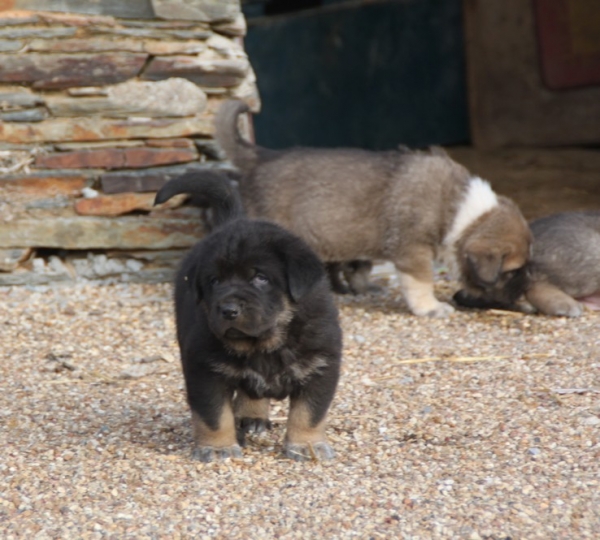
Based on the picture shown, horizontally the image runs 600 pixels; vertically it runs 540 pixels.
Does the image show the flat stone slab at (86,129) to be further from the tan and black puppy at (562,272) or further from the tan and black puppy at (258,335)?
the tan and black puppy at (258,335)

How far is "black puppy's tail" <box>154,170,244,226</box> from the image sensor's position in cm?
492

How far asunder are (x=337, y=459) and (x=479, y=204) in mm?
3083

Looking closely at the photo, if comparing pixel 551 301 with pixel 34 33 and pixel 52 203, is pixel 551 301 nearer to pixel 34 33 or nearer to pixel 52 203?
pixel 52 203

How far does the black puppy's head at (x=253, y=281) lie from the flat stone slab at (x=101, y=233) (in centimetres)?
319

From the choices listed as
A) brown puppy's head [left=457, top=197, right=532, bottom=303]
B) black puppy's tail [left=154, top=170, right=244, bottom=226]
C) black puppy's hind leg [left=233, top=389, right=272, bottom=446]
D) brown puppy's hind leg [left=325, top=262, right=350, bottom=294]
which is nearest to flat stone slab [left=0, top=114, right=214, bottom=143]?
brown puppy's hind leg [left=325, top=262, right=350, bottom=294]

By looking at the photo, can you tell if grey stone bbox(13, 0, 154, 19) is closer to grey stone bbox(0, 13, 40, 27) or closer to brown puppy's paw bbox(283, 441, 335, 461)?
grey stone bbox(0, 13, 40, 27)

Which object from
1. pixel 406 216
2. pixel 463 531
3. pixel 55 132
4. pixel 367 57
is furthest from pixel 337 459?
pixel 367 57

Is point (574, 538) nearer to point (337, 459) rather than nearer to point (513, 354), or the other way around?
point (337, 459)

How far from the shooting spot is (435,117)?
43.7 ft

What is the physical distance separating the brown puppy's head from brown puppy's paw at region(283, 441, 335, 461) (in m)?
2.72

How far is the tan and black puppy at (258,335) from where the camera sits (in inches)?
162

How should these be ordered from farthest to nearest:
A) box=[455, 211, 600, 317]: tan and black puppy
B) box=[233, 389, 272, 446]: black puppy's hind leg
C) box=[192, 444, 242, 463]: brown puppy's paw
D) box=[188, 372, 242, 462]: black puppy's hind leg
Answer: box=[455, 211, 600, 317]: tan and black puppy
box=[233, 389, 272, 446]: black puppy's hind leg
box=[192, 444, 242, 463]: brown puppy's paw
box=[188, 372, 242, 462]: black puppy's hind leg

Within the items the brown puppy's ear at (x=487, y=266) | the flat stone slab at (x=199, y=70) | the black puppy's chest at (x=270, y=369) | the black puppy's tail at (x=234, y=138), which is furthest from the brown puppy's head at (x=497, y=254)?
the black puppy's chest at (x=270, y=369)

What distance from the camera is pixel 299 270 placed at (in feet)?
13.7
